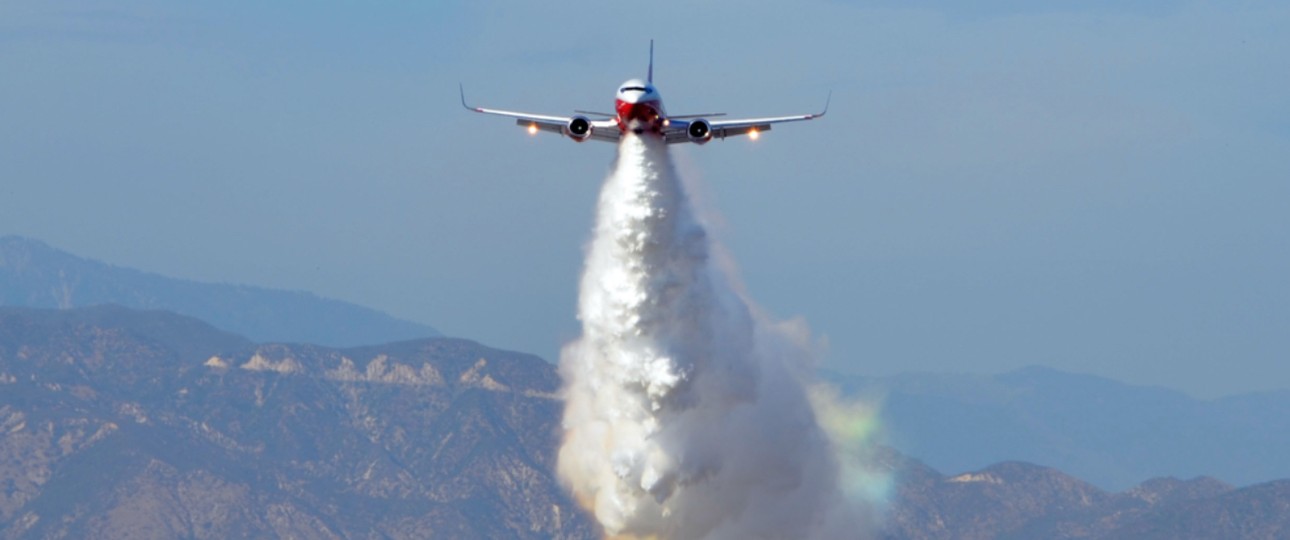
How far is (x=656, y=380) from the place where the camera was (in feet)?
413

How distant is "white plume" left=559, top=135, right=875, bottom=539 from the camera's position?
124812 millimetres

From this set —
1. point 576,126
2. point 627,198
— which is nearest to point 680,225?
point 627,198

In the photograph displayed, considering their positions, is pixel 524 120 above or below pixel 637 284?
above

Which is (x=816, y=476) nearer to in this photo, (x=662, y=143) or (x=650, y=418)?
(x=650, y=418)

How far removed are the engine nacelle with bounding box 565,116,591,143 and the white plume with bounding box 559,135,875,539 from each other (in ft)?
16.2

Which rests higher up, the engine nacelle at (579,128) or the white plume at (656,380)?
the engine nacelle at (579,128)

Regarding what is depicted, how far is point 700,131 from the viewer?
378 feet

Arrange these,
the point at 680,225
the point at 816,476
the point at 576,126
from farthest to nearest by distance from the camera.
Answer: the point at 816,476 → the point at 680,225 → the point at 576,126

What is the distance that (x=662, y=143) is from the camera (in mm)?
119188

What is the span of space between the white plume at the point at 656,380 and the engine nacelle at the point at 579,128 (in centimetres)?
493

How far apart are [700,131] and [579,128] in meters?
5.96

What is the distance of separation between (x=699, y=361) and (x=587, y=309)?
6.64m

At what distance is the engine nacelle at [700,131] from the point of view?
115 metres

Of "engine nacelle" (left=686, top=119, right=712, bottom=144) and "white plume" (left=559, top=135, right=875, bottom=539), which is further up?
"engine nacelle" (left=686, top=119, right=712, bottom=144)
